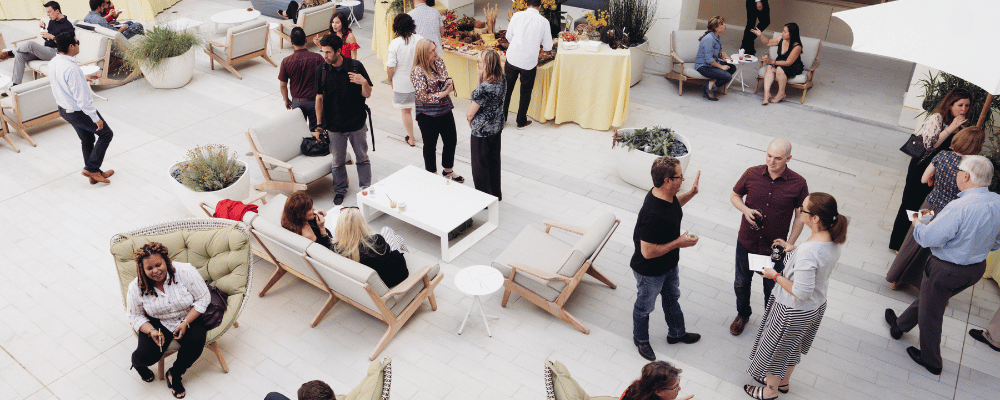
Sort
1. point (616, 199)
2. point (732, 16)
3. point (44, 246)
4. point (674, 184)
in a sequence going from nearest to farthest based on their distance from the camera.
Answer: point (674, 184) < point (44, 246) < point (616, 199) < point (732, 16)

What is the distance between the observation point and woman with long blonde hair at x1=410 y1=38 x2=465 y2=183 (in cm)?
649

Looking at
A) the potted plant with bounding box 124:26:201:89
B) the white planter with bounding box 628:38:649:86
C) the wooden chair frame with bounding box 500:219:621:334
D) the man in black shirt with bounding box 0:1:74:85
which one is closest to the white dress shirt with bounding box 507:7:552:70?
the white planter with bounding box 628:38:649:86

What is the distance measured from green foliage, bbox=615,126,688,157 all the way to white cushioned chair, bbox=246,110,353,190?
310cm

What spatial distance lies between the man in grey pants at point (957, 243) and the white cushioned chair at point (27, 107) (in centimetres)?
899

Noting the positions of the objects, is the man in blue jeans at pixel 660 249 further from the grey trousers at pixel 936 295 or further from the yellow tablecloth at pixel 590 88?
the yellow tablecloth at pixel 590 88

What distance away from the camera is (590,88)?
28.0 feet

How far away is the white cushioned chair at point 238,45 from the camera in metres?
10.1

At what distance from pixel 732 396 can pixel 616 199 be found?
277 centimetres

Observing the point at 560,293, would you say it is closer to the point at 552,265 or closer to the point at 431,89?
the point at 552,265

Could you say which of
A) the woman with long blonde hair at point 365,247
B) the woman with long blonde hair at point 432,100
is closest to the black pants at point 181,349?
the woman with long blonde hair at point 365,247

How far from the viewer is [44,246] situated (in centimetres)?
640

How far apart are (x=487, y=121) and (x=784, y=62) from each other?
16.5ft

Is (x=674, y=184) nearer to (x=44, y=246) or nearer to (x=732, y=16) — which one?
(x=44, y=246)

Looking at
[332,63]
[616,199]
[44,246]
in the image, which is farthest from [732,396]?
[44,246]
